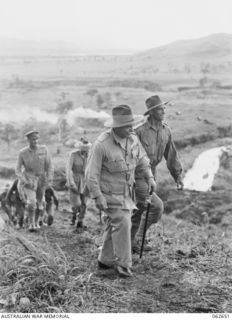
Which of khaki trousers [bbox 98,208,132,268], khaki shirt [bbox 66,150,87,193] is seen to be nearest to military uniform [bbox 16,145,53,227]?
khaki shirt [bbox 66,150,87,193]

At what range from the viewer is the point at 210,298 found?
4.29 metres

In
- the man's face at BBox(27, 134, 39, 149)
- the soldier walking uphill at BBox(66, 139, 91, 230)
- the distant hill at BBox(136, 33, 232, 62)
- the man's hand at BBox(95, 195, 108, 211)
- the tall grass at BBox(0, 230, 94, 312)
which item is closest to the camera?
the tall grass at BBox(0, 230, 94, 312)

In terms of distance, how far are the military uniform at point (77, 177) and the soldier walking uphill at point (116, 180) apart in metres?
3.12

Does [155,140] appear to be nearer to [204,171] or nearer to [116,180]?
[116,180]

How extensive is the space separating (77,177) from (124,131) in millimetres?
3423

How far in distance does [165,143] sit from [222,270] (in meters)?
1.54

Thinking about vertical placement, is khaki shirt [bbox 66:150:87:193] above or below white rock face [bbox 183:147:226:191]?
above

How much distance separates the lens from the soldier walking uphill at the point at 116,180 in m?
4.77

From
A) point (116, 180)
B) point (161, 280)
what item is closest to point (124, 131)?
point (116, 180)

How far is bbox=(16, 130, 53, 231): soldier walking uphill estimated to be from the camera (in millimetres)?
7641

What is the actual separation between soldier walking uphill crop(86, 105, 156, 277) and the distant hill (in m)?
26.8

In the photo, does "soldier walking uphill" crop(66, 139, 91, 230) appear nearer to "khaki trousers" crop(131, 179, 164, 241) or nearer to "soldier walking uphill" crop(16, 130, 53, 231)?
"soldier walking uphill" crop(16, 130, 53, 231)

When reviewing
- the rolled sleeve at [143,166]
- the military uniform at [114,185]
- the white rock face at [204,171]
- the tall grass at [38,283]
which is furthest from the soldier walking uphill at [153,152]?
the white rock face at [204,171]

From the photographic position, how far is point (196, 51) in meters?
36.7
